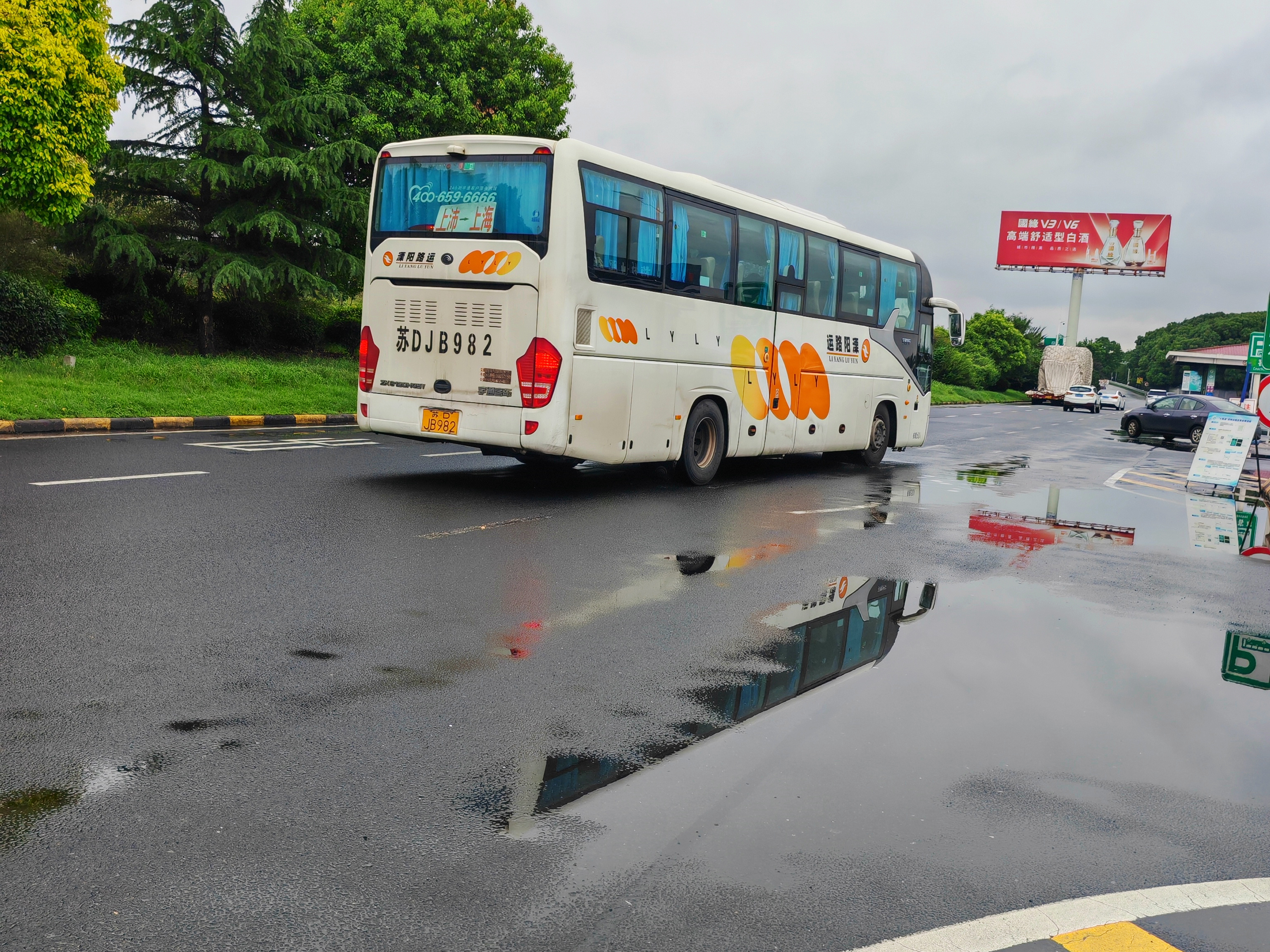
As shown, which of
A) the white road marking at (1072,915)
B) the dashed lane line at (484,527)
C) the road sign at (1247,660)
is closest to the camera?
the white road marking at (1072,915)

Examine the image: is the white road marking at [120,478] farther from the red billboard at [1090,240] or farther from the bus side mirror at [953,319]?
the red billboard at [1090,240]

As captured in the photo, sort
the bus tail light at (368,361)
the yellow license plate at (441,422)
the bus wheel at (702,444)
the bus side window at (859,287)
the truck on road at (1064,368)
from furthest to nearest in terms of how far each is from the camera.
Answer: the truck on road at (1064,368)
the bus side window at (859,287)
the bus wheel at (702,444)
the bus tail light at (368,361)
the yellow license plate at (441,422)

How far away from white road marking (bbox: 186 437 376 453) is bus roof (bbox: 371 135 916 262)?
14.0 ft

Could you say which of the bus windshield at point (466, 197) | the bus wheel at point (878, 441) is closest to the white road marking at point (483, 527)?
the bus windshield at point (466, 197)

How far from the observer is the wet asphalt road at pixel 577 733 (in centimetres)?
301

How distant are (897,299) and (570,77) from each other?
21745 millimetres

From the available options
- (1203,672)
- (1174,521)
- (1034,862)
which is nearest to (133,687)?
(1034,862)

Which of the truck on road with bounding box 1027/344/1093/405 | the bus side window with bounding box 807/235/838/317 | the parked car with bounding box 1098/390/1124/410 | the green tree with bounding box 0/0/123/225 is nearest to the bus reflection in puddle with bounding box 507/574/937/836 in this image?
the bus side window with bounding box 807/235/838/317

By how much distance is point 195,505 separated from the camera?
900 centimetres

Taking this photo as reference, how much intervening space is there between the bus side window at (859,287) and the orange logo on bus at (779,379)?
1.21m

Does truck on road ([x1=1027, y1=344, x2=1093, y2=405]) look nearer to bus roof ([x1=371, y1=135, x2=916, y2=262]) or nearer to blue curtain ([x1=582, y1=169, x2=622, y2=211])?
bus roof ([x1=371, y1=135, x2=916, y2=262])

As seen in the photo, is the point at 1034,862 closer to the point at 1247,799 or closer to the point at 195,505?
the point at 1247,799

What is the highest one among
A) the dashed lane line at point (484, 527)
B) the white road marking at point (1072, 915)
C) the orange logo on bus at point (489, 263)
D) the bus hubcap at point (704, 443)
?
the orange logo on bus at point (489, 263)

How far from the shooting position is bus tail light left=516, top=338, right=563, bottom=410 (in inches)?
415
